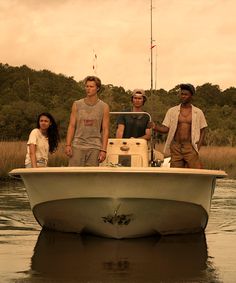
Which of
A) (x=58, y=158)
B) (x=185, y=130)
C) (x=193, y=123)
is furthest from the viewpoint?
(x=58, y=158)

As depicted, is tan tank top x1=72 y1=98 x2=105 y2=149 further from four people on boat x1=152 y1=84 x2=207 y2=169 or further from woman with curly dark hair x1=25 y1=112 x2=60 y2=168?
four people on boat x1=152 y1=84 x2=207 y2=169

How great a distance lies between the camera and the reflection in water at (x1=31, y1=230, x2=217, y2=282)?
6.97 meters

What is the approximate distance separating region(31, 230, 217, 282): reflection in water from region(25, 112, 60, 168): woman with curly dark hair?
873 mm

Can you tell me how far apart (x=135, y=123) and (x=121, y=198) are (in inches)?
69.6

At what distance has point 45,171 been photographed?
8.89 meters

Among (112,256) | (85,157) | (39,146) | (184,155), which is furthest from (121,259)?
(39,146)

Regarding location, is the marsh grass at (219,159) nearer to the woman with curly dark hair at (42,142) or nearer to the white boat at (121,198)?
the woman with curly dark hair at (42,142)

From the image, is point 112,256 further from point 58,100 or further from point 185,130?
point 58,100

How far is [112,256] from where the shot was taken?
8047mm

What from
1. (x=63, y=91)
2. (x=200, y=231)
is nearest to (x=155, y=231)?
(x=200, y=231)

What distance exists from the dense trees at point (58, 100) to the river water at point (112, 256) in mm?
25192

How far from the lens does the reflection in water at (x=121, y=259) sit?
6.97 meters

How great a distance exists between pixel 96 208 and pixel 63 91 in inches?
2083

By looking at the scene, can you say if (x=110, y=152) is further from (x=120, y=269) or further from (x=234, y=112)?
(x=234, y=112)
